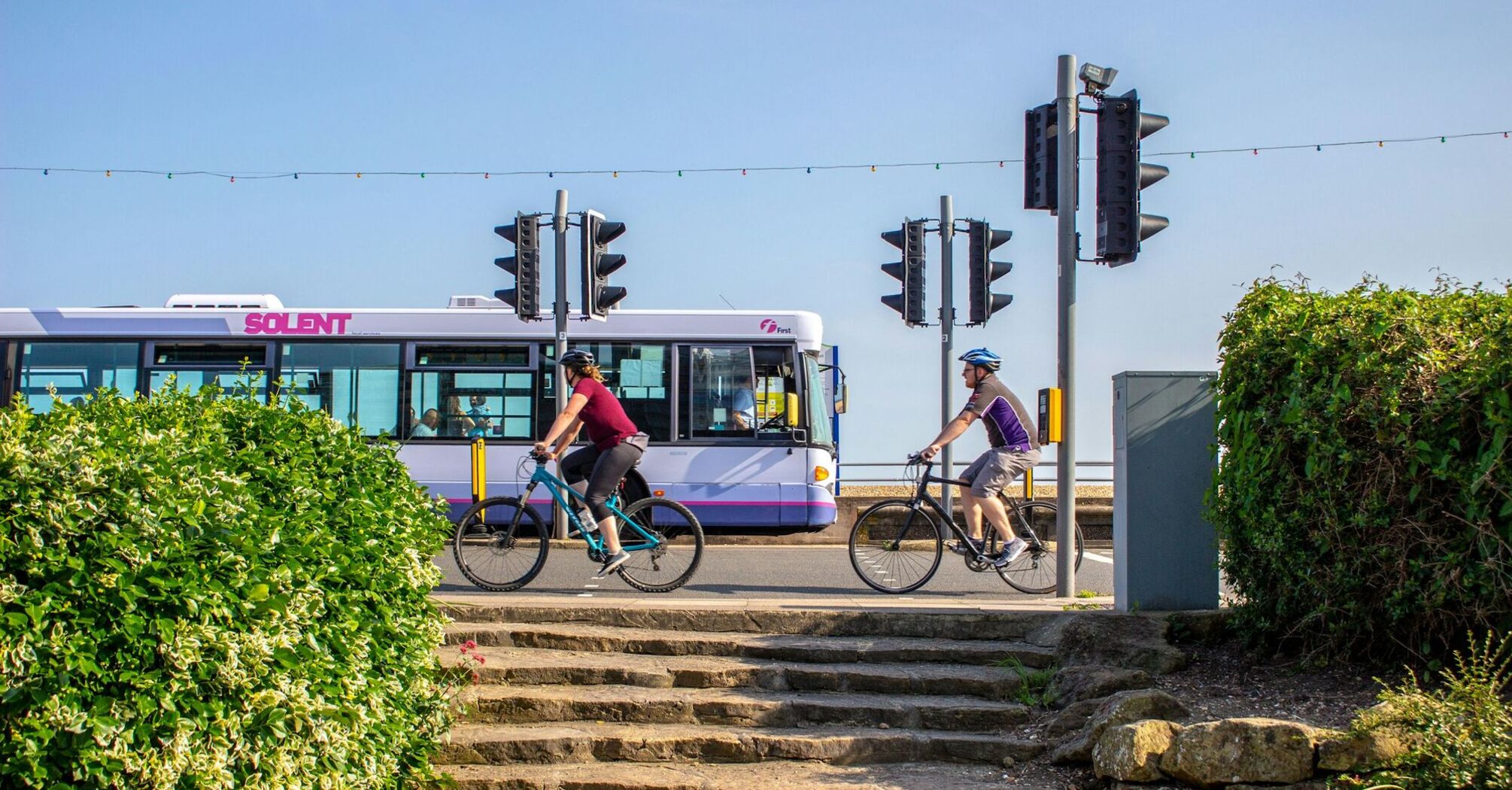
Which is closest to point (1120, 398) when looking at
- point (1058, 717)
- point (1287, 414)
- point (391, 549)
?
point (1287, 414)

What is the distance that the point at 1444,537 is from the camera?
18.9ft

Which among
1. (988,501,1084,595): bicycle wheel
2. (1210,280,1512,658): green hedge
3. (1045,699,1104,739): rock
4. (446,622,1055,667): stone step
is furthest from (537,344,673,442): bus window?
(1045,699,1104,739): rock

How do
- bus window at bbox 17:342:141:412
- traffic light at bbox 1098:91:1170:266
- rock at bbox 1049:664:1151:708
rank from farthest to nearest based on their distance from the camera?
1. bus window at bbox 17:342:141:412
2. traffic light at bbox 1098:91:1170:266
3. rock at bbox 1049:664:1151:708

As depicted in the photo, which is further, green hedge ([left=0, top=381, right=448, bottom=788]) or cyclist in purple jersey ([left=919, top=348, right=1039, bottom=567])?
cyclist in purple jersey ([left=919, top=348, right=1039, bottom=567])

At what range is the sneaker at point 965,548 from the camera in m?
9.88

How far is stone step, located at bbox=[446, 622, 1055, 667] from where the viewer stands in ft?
23.9

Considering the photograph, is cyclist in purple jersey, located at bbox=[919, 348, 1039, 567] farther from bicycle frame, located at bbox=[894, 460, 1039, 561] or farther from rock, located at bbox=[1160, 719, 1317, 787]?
rock, located at bbox=[1160, 719, 1317, 787]

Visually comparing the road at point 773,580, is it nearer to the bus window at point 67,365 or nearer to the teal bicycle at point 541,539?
the teal bicycle at point 541,539

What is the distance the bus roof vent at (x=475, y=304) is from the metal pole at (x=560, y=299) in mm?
1331

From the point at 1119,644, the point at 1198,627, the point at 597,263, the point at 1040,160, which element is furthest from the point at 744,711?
the point at 597,263

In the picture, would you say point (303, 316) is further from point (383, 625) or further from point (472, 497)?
point (383, 625)

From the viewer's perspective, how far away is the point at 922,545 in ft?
32.8

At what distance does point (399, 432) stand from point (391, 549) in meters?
10.4

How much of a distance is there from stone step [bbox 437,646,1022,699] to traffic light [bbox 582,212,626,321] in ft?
23.0
